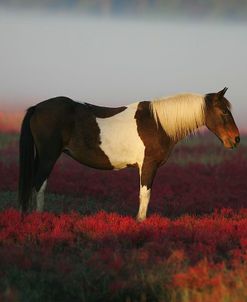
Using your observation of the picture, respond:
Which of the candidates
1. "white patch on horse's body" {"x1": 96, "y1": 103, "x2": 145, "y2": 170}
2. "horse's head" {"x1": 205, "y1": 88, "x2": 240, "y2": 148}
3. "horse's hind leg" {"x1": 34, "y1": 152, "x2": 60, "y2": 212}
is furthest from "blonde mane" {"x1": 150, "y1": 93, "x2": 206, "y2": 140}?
"horse's hind leg" {"x1": 34, "y1": 152, "x2": 60, "y2": 212}

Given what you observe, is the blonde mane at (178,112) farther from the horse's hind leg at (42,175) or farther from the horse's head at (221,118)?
the horse's hind leg at (42,175)

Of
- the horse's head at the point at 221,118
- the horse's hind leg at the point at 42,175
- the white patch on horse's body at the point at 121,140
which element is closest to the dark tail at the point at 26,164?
the horse's hind leg at the point at 42,175

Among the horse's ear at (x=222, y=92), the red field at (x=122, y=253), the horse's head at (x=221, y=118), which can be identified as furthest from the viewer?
the horse's head at (x=221, y=118)

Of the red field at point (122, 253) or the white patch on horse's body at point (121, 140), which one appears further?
the white patch on horse's body at point (121, 140)

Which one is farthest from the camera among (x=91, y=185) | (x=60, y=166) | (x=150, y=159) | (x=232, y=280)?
(x=60, y=166)

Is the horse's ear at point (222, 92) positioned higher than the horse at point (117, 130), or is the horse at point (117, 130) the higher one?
the horse's ear at point (222, 92)

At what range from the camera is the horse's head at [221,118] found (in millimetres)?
10883

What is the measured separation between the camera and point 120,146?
35.5 feet

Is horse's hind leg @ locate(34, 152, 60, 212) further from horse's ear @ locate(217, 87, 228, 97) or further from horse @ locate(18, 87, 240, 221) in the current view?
horse's ear @ locate(217, 87, 228, 97)

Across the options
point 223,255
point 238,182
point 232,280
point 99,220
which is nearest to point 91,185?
point 238,182

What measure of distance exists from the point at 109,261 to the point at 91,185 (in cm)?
893

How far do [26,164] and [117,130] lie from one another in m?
1.72

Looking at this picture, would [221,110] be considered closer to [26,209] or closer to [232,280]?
[26,209]

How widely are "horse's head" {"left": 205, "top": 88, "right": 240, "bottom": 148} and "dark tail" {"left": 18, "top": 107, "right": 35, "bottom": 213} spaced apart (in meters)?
3.13
